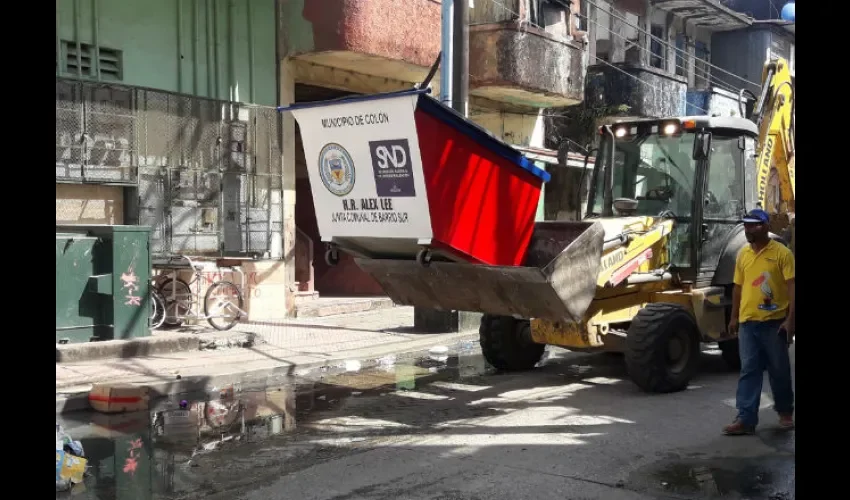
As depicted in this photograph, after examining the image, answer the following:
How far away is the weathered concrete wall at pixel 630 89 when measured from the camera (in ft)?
77.3

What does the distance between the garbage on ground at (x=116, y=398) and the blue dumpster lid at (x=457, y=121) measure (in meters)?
3.20

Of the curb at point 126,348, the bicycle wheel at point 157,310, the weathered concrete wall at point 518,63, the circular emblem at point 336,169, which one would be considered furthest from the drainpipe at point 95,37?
the weathered concrete wall at point 518,63

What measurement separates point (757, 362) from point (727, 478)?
1466mm

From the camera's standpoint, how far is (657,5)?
2884cm

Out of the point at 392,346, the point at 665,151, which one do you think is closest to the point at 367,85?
the point at 392,346

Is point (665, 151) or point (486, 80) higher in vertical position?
point (486, 80)

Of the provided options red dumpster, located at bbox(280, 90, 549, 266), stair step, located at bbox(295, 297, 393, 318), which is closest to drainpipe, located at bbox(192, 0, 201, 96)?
stair step, located at bbox(295, 297, 393, 318)

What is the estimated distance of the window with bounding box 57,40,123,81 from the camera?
12984 mm

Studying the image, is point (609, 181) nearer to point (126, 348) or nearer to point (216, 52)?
point (126, 348)

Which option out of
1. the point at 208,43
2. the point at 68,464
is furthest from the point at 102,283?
the point at 68,464

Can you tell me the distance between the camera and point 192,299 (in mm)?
13508

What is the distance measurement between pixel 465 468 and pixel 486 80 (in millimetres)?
13713

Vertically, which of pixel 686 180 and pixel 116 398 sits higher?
pixel 686 180
